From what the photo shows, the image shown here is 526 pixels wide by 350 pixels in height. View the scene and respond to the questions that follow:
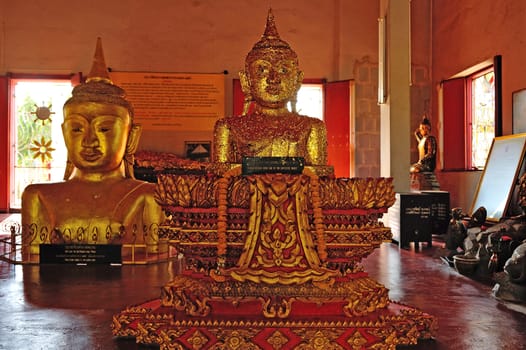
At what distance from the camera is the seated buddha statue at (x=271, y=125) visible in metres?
2.88

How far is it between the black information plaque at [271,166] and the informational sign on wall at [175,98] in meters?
6.93

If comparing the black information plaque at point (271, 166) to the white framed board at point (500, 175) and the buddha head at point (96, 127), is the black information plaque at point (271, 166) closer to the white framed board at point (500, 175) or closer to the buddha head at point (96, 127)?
the buddha head at point (96, 127)

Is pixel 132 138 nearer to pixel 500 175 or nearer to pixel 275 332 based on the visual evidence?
pixel 275 332

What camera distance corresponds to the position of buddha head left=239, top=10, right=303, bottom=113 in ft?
9.61

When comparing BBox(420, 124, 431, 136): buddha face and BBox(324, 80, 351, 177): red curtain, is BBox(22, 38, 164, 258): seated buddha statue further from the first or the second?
BBox(324, 80, 351, 177): red curtain

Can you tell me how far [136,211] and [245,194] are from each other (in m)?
2.21

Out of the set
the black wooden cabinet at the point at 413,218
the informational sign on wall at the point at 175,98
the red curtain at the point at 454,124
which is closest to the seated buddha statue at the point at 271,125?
the black wooden cabinet at the point at 413,218

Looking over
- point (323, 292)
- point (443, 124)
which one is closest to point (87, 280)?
point (323, 292)

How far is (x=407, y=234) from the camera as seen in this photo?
4992 millimetres

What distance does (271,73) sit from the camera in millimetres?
2932

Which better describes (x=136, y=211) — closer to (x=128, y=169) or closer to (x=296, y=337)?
(x=128, y=169)

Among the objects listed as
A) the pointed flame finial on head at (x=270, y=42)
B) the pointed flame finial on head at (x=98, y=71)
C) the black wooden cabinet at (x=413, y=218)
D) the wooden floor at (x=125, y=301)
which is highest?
the pointed flame finial on head at (x=98, y=71)

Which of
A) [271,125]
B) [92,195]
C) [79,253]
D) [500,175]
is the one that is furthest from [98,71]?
[500,175]

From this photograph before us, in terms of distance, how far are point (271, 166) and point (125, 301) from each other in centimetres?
132
